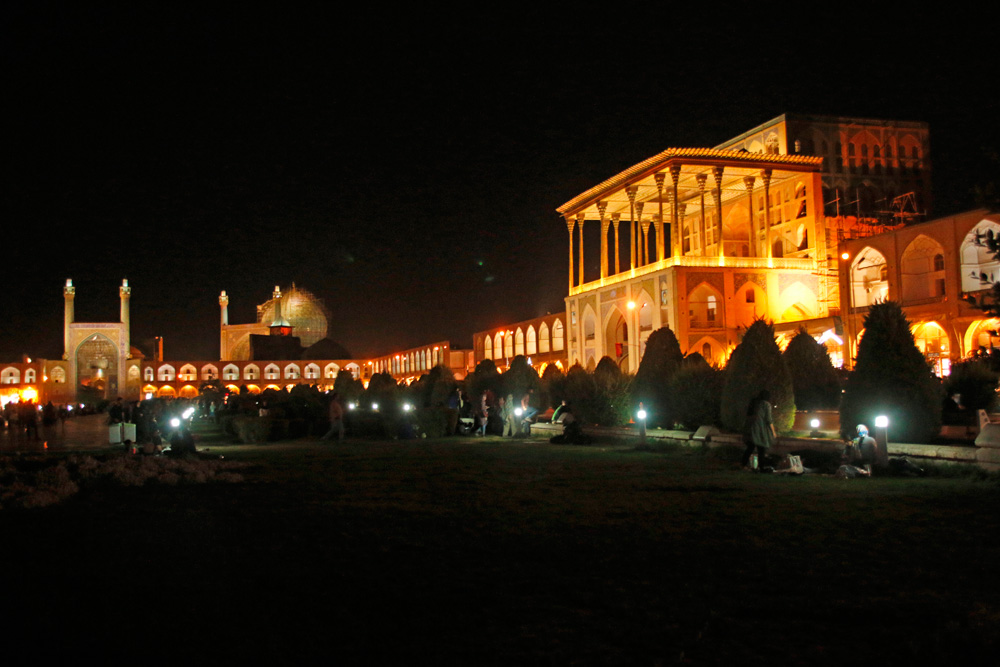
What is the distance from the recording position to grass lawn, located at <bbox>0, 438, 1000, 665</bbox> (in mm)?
3217

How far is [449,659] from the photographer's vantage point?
10.1 ft

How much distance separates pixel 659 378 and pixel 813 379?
2.77 metres

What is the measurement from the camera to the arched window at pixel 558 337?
43.7 metres

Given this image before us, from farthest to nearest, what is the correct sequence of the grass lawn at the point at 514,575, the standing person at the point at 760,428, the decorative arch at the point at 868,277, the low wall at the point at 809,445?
the decorative arch at the point at 868,277 < the standing person at the point at 760,428 < the low wall at the point at 809,445 < the grass lawn at the point at 514,575

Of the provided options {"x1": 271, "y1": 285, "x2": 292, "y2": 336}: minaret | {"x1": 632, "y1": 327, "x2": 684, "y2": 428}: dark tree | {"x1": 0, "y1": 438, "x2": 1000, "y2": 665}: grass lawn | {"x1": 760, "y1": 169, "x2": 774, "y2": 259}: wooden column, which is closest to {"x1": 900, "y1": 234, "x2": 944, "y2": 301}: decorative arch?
{"x1": 760, "y1": 169, "x2": 774, "y2": 259}: wooden column

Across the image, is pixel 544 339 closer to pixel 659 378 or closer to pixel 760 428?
pixel 659 378

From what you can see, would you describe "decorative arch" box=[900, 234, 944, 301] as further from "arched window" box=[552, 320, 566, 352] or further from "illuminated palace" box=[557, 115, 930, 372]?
"arched window" box=[552, 320, 566, 352]

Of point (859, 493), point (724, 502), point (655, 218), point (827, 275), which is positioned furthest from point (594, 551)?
point (655, 218)

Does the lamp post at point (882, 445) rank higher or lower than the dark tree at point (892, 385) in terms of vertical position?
lower

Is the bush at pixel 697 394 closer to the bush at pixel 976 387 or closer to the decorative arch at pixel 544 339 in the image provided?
the bush at pixel 976 387

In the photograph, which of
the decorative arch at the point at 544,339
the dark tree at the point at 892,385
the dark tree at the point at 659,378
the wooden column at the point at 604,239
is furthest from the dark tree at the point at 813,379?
the decorative arch at the point at 544,339

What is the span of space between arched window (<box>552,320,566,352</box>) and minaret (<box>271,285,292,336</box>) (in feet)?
127

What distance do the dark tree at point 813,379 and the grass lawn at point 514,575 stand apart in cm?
782

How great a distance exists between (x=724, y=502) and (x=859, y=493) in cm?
127
